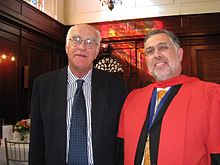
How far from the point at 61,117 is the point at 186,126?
36.3 inches

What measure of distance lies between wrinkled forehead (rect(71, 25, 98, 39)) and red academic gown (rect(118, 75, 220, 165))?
67 centimetres

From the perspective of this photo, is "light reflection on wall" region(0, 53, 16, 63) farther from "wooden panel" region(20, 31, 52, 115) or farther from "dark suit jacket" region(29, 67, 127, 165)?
"dark suit jacket" region(29, 67, 127, 165)

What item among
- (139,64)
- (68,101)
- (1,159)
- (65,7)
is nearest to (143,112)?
(68,101)

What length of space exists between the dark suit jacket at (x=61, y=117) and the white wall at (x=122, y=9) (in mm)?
5454

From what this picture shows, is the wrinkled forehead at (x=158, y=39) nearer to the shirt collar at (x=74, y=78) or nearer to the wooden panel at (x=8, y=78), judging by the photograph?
the shirt collar at (x=74, y=78)

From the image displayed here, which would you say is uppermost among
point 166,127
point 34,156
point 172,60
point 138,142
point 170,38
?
point 170,38

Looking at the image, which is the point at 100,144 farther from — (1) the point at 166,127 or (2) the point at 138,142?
(1) the point at 166,127

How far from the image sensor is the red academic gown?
67.9 inches

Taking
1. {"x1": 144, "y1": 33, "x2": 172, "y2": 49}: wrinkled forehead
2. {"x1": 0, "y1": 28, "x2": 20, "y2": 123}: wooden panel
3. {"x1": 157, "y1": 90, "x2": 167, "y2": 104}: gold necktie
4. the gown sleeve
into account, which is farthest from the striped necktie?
{"x1": 0, "y1": 28, "x2": 20, "y2": 123}: wooden panel

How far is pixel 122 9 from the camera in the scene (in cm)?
747

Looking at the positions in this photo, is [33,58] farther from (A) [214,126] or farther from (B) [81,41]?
(A) [214,126]

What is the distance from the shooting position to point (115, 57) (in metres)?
7.62

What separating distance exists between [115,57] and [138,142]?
228 inches

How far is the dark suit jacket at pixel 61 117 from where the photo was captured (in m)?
2.00
